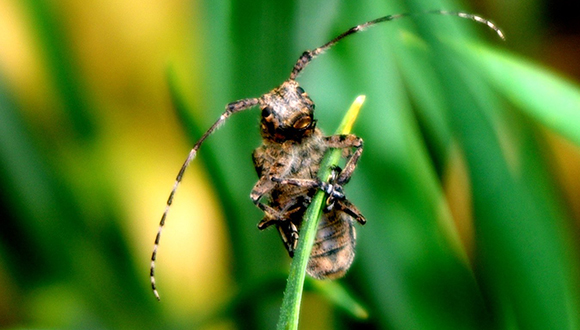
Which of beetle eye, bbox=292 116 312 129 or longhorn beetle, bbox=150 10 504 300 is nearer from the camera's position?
longhorn beetle, bbox=150 10 504 300

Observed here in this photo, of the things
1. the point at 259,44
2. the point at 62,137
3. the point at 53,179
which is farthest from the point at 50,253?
the point at 259,44

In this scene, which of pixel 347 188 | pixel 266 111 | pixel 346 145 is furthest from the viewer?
pixel 347 188

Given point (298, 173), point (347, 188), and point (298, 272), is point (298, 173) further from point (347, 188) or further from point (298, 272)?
point (298, 272)

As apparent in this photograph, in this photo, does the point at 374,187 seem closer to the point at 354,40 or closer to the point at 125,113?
the point at 354,40

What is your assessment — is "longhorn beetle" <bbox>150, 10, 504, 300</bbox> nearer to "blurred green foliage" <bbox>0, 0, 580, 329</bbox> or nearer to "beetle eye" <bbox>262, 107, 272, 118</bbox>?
"beetle eye" <bbox>262, 107, 272, 118</bbox>

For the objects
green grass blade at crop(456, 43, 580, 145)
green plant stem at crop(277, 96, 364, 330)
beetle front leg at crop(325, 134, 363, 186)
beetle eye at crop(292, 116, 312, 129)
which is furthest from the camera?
beetle eye at crop(292, 116, 312, 129)

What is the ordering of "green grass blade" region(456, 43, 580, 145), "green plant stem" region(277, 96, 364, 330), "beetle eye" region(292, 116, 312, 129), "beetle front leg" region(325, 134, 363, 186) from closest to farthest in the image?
1. "green plant stem" region(277, 96, 364, 330)
2. "green grass blade" region(456, 43, 580, 145)
3. "beetle front leg" region(325, 134, 363, 186)
4. "beetle eye" region(292, 116, 312, 129)

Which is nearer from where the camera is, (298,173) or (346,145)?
(346,145)

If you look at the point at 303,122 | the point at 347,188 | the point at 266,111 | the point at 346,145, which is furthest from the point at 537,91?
the point at 347,188

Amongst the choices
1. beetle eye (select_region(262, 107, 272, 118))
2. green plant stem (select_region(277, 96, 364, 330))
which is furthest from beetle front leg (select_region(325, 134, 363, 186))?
green plant stem (select_region(277, 96, 364, 330))
